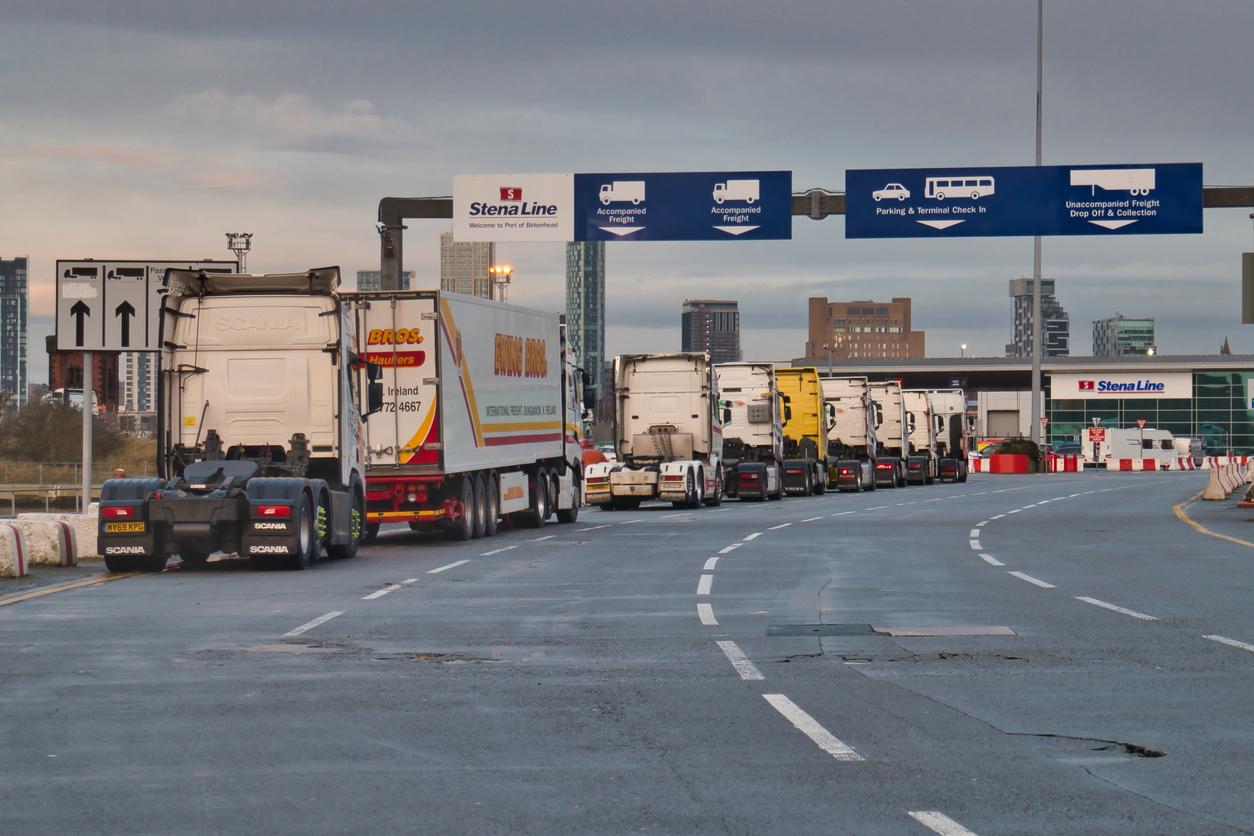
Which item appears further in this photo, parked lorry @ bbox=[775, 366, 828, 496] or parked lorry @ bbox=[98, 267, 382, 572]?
parked lorry @ bbox=[775, 366, 828, 496]

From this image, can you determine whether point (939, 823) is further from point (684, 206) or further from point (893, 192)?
point (893, 192)

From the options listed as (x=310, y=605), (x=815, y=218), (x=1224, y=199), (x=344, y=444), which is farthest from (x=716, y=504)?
(x=310, y=605)

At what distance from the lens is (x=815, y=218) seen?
1293 inches

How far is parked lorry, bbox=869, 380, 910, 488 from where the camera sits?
55.0 metres

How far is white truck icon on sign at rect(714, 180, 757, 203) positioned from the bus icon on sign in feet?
12.2

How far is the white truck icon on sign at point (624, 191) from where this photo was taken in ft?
106

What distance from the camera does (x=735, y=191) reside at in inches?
1273

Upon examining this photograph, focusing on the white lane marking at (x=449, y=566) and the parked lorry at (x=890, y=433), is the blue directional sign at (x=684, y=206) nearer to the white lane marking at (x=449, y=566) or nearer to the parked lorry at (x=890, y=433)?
the white lane marking at (x=449, y=566)

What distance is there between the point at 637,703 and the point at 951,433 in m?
57.0

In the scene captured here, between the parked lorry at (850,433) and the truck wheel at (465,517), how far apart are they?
27.0m

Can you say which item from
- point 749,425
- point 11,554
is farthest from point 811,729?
point 749,425

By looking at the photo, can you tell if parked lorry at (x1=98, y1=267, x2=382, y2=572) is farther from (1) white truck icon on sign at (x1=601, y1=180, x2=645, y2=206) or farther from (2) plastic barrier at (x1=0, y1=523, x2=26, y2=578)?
(1) white truck icon on sign at (x1=601, y1=180, x2=645, y2=206)

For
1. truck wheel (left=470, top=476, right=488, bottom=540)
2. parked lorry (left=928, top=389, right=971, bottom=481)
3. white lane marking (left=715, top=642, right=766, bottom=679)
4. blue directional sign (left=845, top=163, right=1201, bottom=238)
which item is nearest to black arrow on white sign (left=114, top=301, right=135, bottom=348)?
truck wheel (left=470, top=476, right=488, bottom=540)

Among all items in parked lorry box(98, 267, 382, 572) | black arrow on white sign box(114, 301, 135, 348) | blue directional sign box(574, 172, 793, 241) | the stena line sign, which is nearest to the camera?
parked lorry box(98, 267, 382, 572)
